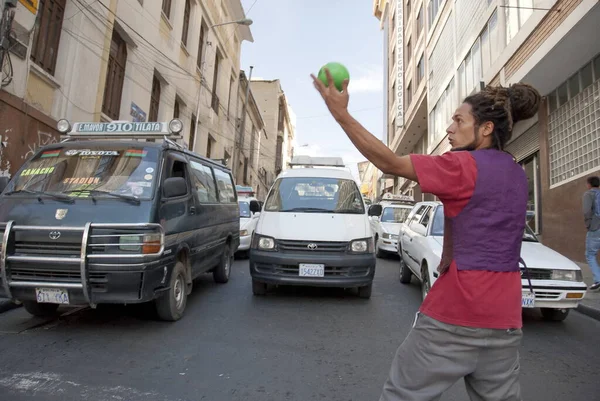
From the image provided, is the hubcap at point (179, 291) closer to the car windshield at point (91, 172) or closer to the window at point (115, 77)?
the car windshield at point (91, 172)

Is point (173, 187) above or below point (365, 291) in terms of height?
above

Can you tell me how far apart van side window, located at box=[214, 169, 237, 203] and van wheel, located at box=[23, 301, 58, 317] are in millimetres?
3089

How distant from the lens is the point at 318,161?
32.0 feet

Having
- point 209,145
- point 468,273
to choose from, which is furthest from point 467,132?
point 209,145

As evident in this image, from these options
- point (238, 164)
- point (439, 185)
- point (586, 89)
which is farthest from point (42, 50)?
point (238, 164)

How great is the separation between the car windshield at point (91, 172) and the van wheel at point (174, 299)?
1.02m

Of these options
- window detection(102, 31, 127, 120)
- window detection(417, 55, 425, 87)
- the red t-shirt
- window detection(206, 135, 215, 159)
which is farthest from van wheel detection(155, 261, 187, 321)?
window detection(417, 55, 425, 87)

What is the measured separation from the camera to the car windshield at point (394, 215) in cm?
1258

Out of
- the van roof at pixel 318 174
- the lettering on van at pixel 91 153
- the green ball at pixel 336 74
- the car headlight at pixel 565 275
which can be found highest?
the van roof at pixel 318 174

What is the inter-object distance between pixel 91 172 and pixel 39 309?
1743 millimetres

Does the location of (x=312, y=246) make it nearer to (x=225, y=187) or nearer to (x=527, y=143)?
(x=225, y=187)

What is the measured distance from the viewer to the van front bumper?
5602 mm

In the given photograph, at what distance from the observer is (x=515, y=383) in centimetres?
161

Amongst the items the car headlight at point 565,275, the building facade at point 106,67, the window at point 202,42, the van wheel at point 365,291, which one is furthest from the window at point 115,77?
the car headlight at point 565,275
